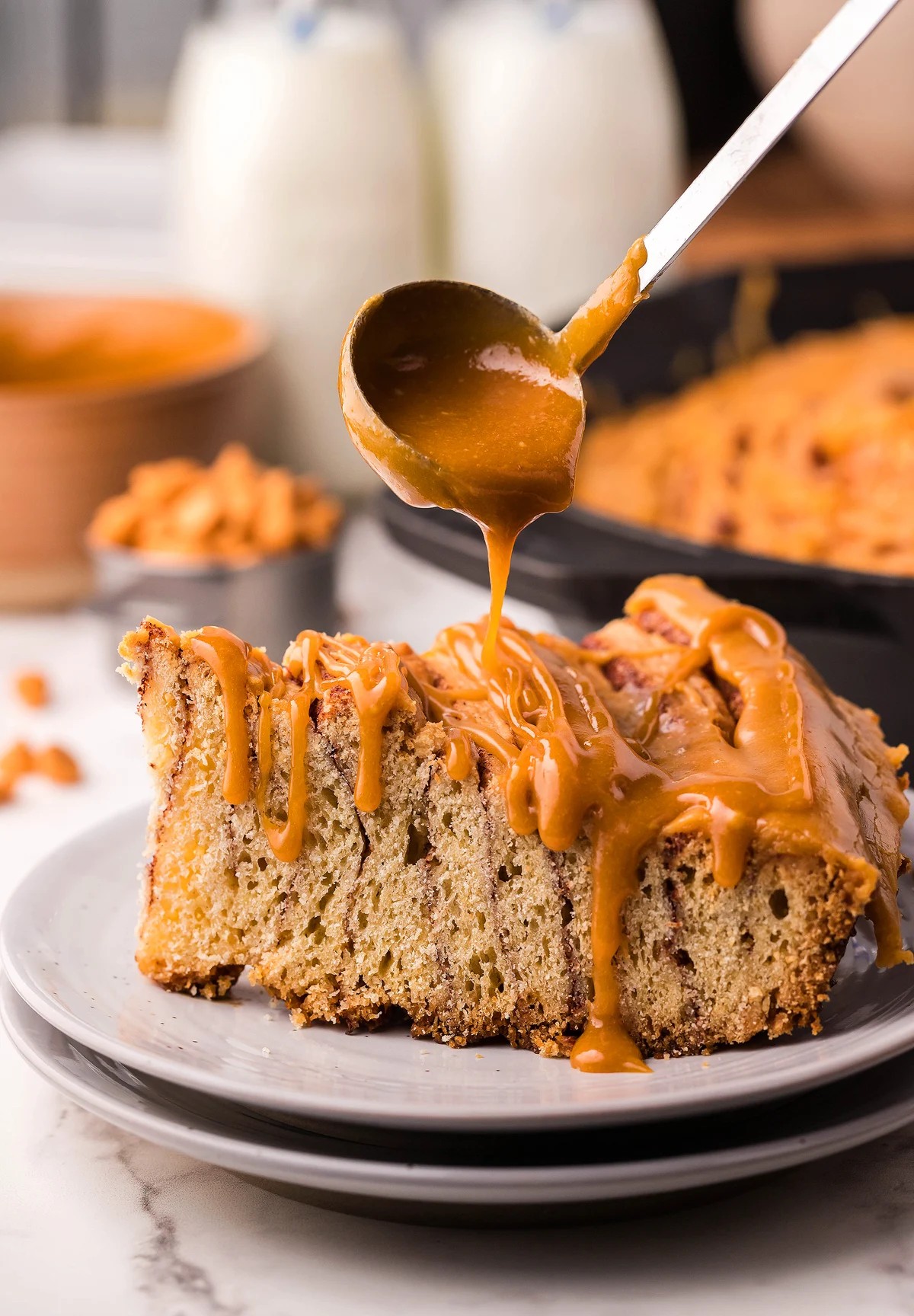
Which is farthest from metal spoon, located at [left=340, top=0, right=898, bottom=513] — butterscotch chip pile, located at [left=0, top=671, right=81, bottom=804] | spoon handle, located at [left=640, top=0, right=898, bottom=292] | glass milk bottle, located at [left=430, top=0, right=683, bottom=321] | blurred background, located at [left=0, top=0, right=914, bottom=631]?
glass milk bottle, located at [left=430, top=0, right=683, bottom=321]

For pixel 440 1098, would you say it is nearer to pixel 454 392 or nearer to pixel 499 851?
pixel 499 851

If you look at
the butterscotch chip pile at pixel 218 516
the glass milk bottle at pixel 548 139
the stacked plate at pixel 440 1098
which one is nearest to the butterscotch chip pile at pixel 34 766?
the butterscotch chip pile at pixel 218 516

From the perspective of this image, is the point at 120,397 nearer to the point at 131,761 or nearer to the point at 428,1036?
the point at 131,761

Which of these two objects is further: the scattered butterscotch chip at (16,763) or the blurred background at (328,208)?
the blurred background at (328,208)

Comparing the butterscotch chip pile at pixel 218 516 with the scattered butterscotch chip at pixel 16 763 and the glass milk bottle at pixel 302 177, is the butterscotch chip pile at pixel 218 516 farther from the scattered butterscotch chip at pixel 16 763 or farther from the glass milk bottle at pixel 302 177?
the glass milk bottle at pixel 302 177

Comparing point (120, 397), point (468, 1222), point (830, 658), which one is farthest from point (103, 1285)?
point (120, 397)

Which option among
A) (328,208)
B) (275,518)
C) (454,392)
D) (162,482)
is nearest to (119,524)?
(162,482)
